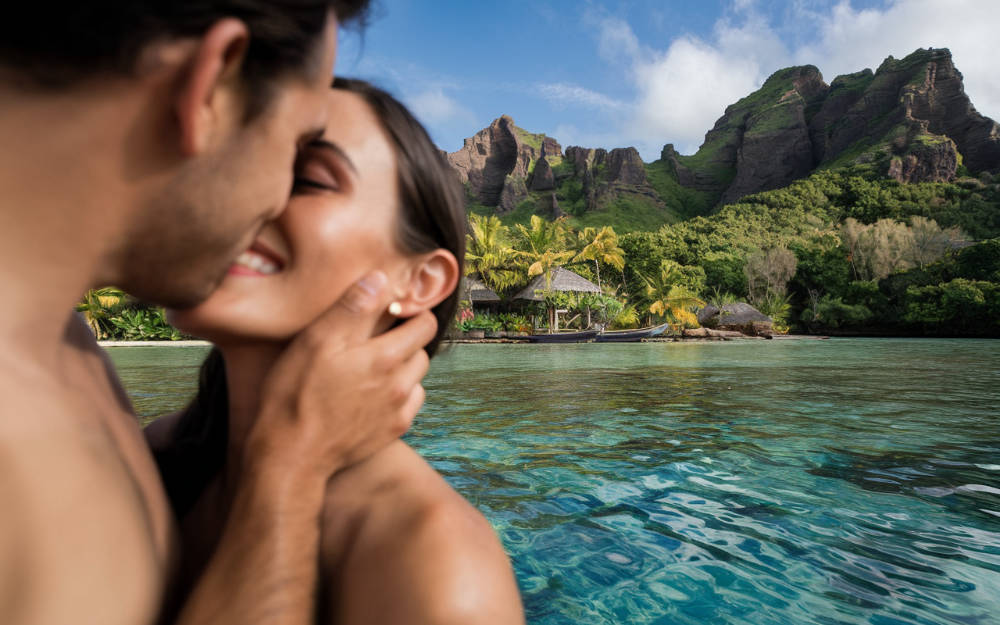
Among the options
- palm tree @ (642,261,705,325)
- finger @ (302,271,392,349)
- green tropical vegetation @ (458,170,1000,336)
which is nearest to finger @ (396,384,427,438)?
finger @ (302,271,392,349)

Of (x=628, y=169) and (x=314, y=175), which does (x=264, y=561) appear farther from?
(x=628, y=169)

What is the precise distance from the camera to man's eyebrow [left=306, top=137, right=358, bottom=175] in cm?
97

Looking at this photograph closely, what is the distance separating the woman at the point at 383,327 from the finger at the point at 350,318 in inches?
2.1

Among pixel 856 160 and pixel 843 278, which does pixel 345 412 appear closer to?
pixel 843 278

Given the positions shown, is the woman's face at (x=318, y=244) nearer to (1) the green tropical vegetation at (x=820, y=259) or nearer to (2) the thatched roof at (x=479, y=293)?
(1) the green tropical vegetation at (x=820, y=259)

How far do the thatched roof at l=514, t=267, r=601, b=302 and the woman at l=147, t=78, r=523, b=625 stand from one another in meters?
23.3

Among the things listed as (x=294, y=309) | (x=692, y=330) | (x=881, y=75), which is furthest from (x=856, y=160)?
(x=294, y=309)

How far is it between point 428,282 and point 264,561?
0.57m

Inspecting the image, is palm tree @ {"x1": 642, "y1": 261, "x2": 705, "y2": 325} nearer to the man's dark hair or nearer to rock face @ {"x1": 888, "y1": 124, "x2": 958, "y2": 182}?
the man's dark hair

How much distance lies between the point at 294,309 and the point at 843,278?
139 ft

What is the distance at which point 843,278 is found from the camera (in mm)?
36750

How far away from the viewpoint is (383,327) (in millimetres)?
1115

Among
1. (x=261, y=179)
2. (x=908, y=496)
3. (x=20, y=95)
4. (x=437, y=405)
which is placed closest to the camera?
(x=20, y=95)

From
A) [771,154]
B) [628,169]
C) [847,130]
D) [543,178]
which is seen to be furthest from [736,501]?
[771,154]
